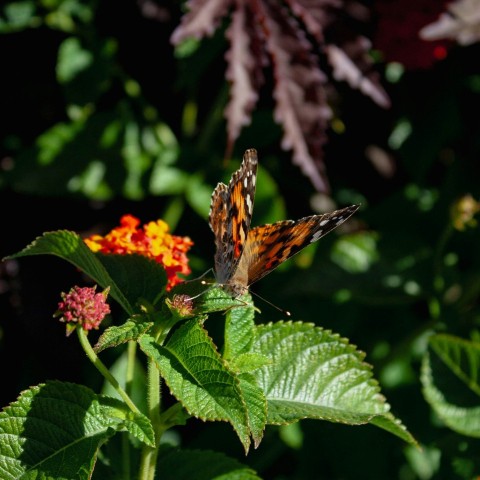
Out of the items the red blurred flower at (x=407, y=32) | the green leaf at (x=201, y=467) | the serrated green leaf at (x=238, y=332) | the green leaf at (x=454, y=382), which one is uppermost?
the serrated green leaf at (x=238, y=332)

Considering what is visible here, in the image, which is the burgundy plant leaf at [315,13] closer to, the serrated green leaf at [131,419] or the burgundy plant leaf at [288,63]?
the burgundy plant leaf at [288,63]

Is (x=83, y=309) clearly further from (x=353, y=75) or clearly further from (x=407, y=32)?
(x=407, y=32)

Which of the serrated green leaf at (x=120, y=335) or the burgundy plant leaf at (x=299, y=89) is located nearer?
the serrated green leaf at (x=120, y=335)

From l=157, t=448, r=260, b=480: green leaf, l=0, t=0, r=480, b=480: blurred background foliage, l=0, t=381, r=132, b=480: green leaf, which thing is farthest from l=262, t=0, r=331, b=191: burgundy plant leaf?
l=0, t=381, r=132, b=480: green leaf

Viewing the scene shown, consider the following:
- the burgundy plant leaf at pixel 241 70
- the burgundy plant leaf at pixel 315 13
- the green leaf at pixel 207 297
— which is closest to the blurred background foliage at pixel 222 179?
the burgundy plant leaf at pixel 315 13

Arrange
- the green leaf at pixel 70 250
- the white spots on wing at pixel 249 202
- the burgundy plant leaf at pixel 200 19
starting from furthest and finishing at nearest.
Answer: the burgundy plant leaf at pixel 200 19, the white spots on wing at pixel 249 202, the green leaf at pixel 70 250

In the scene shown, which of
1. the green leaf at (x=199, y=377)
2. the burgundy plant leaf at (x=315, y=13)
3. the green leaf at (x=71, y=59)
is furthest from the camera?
the green leaf at (x=71, y=59)

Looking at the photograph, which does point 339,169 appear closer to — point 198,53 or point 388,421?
point 198,53
